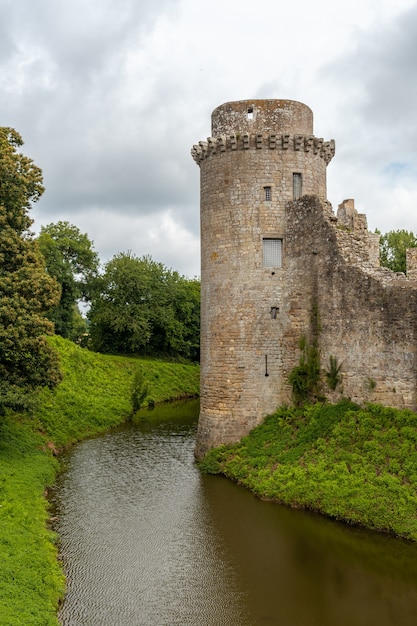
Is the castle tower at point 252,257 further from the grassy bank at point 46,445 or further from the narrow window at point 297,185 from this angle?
the grassy bank at point 46,445

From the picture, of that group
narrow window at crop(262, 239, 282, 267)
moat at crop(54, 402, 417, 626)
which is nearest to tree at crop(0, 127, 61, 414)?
moat at crop(54, 402, 417, 626)

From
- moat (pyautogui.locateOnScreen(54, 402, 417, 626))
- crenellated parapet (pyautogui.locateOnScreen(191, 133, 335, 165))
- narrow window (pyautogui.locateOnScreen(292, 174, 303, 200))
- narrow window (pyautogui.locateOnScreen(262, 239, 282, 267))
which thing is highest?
crenellated parapet (pyautogui.locateOnScreen(191, 133, 335, 165))

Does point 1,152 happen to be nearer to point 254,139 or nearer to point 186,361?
point 254,139

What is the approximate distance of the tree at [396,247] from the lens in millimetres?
42656

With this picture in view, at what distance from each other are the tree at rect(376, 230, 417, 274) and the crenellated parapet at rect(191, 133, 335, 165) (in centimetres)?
2312

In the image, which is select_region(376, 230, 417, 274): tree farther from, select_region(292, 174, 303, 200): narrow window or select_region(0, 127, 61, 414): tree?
select_region(0, 127, 61, 414): tree

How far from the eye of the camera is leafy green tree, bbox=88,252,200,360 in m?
52.0

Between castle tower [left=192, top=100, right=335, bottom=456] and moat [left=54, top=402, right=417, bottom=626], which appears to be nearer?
moat [left=54, top=402, right=417, bottom=626]

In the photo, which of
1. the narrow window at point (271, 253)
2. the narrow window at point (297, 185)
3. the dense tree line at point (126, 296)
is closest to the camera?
the narrow window at point (271, 253)

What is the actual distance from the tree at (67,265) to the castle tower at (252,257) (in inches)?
1299

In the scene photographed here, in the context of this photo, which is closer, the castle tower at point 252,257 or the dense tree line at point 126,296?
the castle tower at point 252,257

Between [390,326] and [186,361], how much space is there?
38606 mm

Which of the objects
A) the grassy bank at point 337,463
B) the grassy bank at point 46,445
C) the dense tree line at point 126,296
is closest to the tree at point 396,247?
the dense tree line at point 126,296

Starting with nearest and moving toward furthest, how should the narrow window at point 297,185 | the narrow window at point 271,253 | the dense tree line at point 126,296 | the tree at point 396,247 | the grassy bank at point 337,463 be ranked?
the grassy bank at point 337,463
the narrow window at point 271,253
the narrow window at point 297,185
the tree at point 396,247
the dense tree line at point 126,296
